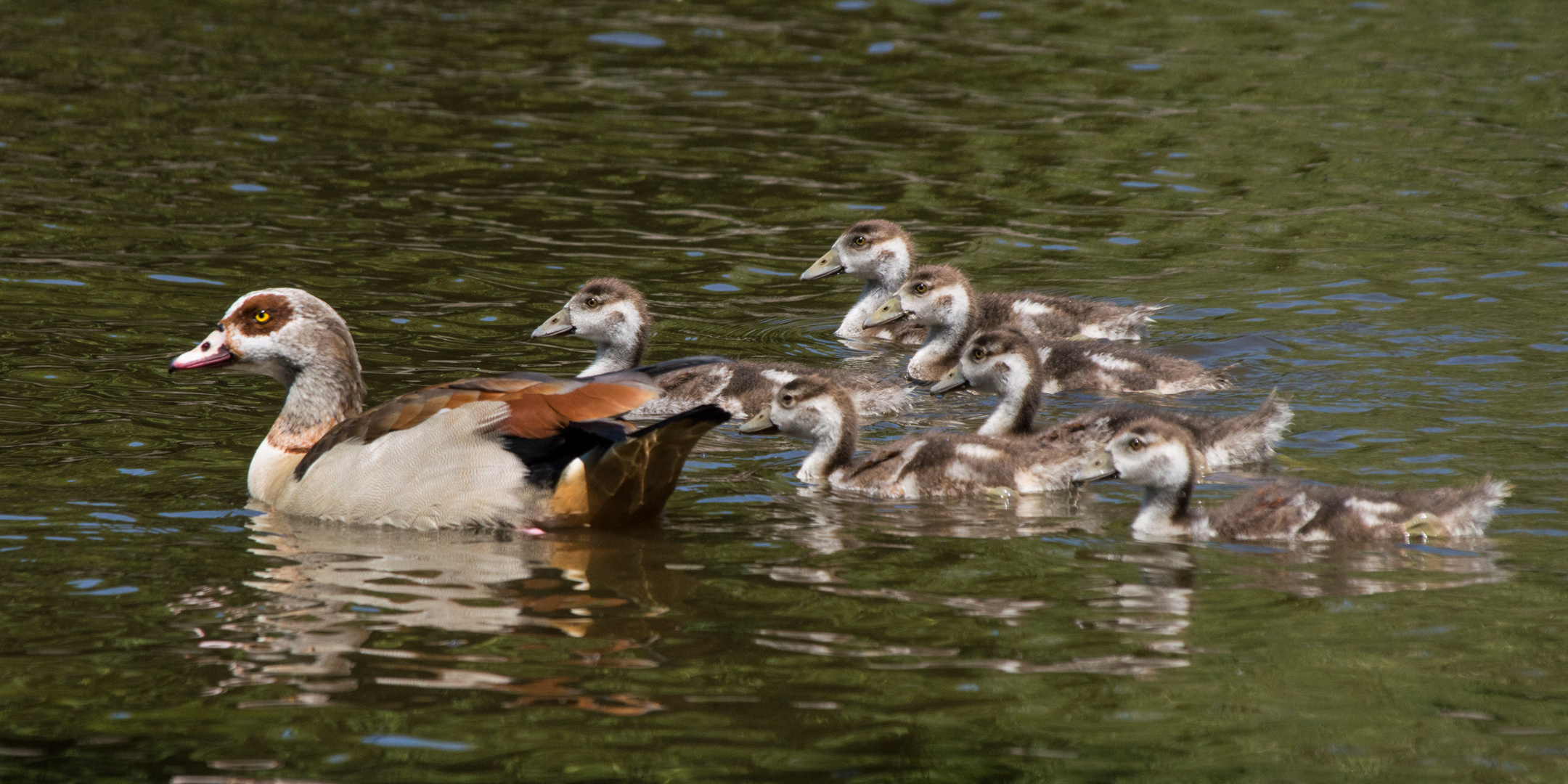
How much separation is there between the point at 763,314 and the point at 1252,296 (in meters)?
3.71

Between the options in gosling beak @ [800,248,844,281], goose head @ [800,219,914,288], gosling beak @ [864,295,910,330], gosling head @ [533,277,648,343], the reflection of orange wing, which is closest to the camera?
the reflection of orange wing

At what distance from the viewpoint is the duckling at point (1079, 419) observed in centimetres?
948

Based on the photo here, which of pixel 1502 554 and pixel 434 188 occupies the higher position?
pixel 434 188

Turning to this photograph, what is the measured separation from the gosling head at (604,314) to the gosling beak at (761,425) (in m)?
1.69

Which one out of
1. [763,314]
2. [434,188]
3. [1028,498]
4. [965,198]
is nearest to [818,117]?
[965,198]

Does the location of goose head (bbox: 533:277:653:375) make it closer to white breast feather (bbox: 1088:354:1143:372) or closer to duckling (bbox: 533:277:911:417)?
duckling (bbox: 533:277:911:417)

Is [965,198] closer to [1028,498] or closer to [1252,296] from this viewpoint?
[1252,296]

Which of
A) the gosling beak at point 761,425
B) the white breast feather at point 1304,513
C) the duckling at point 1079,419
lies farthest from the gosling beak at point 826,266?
the white breast feather at point 1304,513

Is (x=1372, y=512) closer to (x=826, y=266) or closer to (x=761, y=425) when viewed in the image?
(x=761, y=425)

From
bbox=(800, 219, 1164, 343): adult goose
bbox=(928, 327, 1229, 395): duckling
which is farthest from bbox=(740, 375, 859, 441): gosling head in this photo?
bbox=(800, 219, 1164, 343): adult goose

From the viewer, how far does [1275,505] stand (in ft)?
26.8

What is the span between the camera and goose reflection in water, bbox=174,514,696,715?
6270mm

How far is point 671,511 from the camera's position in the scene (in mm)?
8703

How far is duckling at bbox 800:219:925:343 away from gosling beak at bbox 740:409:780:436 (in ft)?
11.0
